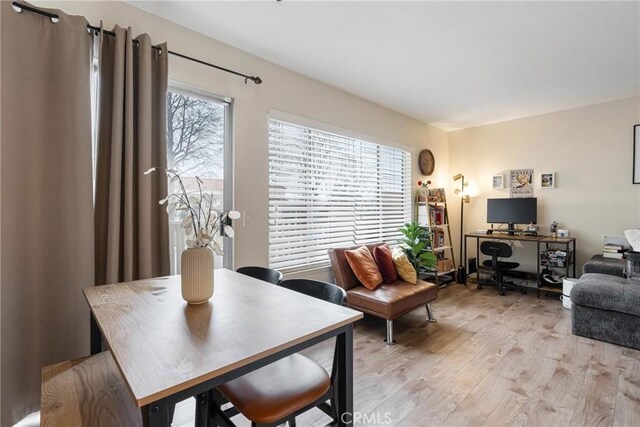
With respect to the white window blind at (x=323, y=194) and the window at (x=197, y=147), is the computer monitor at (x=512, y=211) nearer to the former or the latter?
the white window blind at (x=323, y=194)

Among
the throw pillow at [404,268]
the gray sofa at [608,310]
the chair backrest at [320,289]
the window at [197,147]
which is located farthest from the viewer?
the throw pillow at [404,268]

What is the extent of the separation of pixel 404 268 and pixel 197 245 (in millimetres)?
2444

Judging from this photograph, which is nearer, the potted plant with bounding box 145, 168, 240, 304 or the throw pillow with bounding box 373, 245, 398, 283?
the potted plant with bounding box 145, 168, 240, 304

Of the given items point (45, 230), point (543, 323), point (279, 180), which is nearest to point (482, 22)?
point (279, 180)

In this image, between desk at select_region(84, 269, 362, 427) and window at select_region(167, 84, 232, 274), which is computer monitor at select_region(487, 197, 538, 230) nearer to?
window at select_region(167, 84, 232, 274)

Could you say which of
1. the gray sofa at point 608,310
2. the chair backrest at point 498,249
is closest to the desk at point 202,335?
the gray sofa at point 608,310

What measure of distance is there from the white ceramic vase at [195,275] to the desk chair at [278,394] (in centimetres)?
39

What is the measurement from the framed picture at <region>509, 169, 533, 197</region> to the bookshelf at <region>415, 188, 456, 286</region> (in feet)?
3.32

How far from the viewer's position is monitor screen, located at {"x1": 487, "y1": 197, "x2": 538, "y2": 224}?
4344 mm

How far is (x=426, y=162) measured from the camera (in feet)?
15.9

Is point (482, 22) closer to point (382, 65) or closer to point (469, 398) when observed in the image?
point (382, 65)

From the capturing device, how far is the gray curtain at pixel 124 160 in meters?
1.85

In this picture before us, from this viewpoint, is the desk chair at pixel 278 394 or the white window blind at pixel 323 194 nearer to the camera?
the desk chair at pixel 278 394

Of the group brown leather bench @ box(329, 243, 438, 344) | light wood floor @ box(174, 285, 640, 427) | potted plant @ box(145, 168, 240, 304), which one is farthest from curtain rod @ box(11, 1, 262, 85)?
light wood floor @ box(174, 285, 640, 427)
